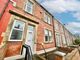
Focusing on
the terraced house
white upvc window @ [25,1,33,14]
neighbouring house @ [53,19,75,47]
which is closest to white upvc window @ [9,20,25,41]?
the terraced house

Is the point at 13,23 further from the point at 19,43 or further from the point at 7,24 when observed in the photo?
the point at 19,43

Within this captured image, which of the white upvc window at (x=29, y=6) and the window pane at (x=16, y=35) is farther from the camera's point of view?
the white upvc window at (x=29, y=6)

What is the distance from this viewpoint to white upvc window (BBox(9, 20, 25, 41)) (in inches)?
283

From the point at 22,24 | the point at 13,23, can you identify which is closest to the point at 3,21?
the point at 13,23

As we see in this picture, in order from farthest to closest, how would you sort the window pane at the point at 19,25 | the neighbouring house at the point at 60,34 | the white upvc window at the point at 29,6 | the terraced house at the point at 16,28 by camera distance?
the neighbouring house at the point at 60,34, the white upvc window at the point at 29,6, the window pane at the point at 19,25, the terraced house at the point at 16,28

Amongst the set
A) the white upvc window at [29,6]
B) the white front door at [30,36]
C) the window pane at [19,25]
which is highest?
the white upvc window at [29,6]

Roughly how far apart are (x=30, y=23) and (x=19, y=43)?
8.84 feet

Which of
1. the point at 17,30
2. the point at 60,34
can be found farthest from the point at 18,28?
the point at 60,34

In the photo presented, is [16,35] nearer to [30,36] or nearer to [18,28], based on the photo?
[18,28]

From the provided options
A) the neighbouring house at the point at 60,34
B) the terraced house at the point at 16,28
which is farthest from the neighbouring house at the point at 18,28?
the neighbouring house at the point at 60,34

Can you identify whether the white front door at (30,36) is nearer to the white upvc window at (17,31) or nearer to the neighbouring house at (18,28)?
the neighbouring house at (18,28)

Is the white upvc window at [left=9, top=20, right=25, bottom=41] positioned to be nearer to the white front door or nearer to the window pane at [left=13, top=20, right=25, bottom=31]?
the window pane at [left=13, top=20, right=25, bottom=31]

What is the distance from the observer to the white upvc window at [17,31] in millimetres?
7176

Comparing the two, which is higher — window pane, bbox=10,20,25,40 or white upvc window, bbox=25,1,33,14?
white upvc window, bbox=25,1,33,14
